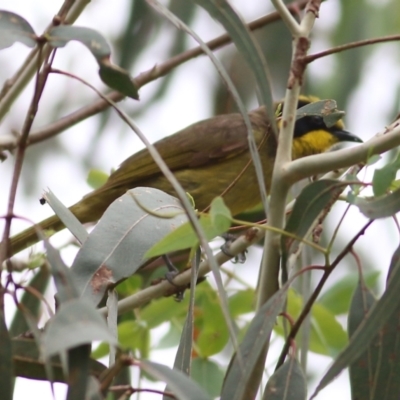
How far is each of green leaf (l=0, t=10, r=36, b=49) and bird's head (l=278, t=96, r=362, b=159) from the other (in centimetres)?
314

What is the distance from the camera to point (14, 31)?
1.56 metres

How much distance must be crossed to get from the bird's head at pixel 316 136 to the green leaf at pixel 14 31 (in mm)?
3144

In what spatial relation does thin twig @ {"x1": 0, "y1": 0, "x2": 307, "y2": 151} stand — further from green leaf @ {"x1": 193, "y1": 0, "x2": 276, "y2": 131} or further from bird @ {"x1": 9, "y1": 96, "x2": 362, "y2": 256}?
green leaf @ {"x1": 193, "y1": 0, "x2": 276, "y2": 131}

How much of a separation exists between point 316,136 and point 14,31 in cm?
325

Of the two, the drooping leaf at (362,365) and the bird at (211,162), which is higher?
the bird at (211,162)

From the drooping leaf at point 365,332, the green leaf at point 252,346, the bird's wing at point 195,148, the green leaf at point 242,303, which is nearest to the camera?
the drooping leaf at point 365,332

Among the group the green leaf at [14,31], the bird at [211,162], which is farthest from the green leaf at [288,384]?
the bird at [211,162]

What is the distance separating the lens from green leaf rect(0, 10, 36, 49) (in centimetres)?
154

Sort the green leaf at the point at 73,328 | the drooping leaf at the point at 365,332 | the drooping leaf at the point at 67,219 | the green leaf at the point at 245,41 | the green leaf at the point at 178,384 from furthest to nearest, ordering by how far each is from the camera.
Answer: the drooping leaf at the point at 67,219 → the green leaf at the point at 245,41 → the drooping leaf at the point at 365,332 → the green leaf at the point at 178,384 → the green leaf at the point at 73,328

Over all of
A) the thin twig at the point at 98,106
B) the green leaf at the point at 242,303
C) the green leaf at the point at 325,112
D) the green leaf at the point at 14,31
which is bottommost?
the green leaf at the point at 14,31

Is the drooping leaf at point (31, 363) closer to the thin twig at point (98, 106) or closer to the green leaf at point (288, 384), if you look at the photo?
the green leaf at point (288, 384)

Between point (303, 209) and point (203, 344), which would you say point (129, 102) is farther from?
point (303, 209)

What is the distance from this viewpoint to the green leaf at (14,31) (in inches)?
60.6

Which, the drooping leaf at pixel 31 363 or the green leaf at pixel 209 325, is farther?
the green leaf at pixel 209 325
